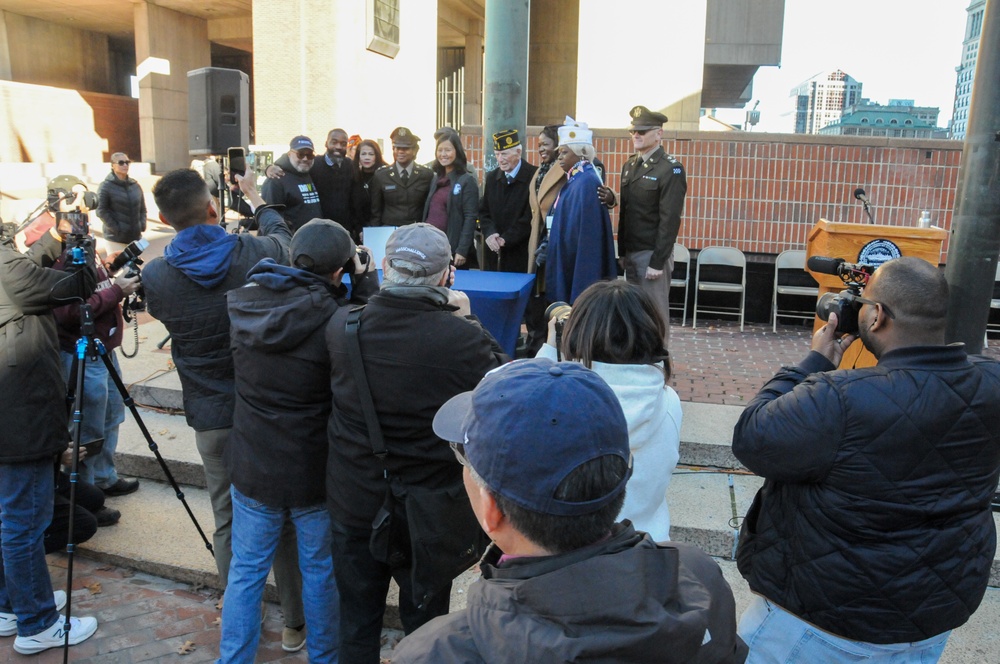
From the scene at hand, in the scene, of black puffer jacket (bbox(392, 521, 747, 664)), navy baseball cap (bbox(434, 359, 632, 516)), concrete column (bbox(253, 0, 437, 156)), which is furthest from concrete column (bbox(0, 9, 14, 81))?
black puffer jacket (bbox(392, 521, 747, 664))

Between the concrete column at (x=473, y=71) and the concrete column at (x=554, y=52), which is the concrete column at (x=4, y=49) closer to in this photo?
the concrete column at (x=473, y=71)

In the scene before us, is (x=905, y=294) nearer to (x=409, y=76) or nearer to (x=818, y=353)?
(x=818, y=353)

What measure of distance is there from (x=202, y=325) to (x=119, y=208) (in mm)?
7414

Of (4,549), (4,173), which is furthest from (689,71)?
(4,173)

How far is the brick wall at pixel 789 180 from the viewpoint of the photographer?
28.9 ft

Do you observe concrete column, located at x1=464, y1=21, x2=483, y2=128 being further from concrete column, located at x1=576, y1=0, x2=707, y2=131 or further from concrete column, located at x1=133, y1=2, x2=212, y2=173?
concrete column, located at x1=576, y1=0, x2=707, y2=131

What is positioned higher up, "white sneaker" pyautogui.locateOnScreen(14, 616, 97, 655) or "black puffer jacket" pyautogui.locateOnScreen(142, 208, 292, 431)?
"black puffer jacket" pyautogui.locateOnScreen(142, 208, 292, 431)

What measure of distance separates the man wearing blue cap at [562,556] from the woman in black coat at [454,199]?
5145 mm

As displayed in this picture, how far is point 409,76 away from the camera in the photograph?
1173cm

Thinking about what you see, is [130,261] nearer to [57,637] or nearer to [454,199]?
[57,637]

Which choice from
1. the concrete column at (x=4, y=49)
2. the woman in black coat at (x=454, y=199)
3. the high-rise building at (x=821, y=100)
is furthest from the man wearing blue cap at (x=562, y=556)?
the high-rise building at (x=821, y=100)

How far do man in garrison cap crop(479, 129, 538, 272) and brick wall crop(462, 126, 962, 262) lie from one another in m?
3.07

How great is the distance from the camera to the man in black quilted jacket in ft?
6.62

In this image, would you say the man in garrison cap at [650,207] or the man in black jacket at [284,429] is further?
the man in garrison cap at [650,207]
